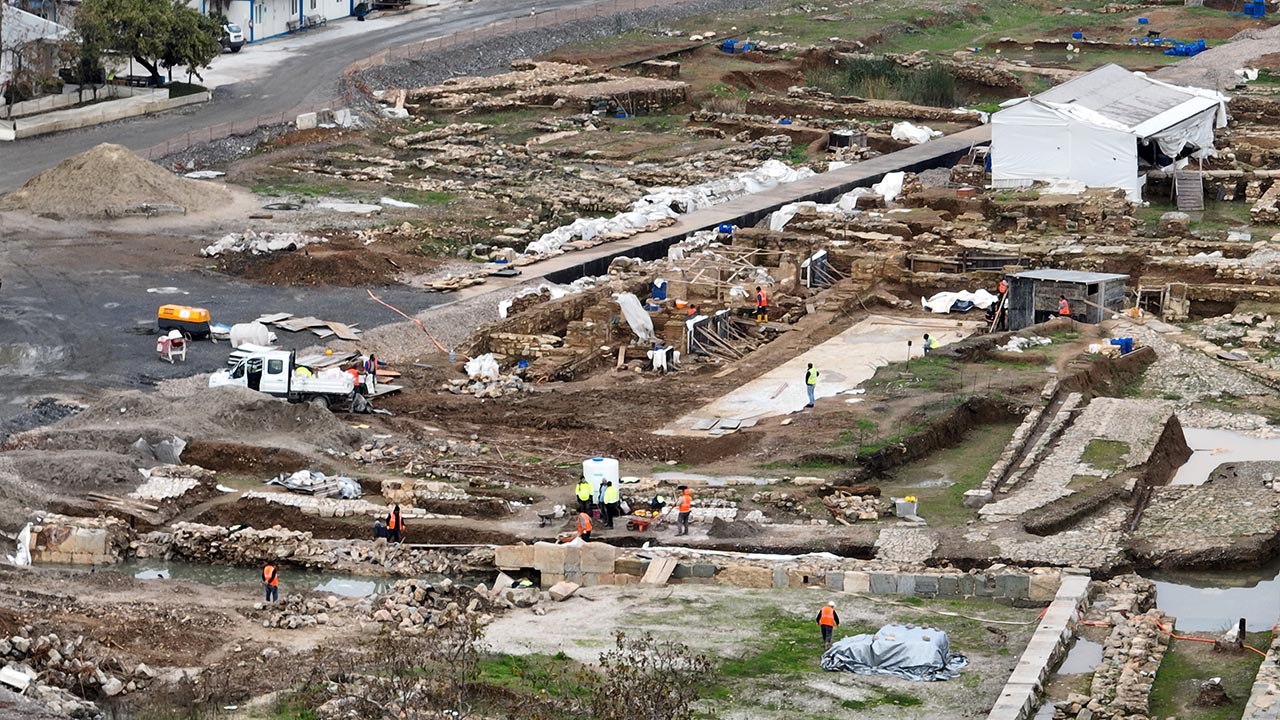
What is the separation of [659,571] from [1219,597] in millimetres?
7774

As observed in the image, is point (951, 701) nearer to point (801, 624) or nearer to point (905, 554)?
point (801, 624)

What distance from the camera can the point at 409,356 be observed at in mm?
43375

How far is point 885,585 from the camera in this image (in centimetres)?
2875

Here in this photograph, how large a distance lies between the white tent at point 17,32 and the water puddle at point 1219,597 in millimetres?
45561

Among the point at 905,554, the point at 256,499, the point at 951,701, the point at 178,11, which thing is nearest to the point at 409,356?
the point at 256,499

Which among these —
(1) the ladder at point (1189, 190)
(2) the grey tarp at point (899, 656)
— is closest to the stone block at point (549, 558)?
(2) the grey tarp at point (899, 656)

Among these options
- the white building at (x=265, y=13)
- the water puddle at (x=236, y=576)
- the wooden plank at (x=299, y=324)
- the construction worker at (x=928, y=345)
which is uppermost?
the white building at (x=265, y=13)

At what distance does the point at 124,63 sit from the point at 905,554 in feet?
149

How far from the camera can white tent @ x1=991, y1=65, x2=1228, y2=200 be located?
190 ft

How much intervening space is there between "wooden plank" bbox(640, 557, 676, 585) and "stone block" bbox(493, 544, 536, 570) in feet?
5.92

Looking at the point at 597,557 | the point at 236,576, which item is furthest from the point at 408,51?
the point at 597,557

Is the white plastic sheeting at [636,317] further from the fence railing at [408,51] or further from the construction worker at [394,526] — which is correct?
the fence railing at [408,51]

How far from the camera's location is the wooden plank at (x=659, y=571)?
97.0 ft

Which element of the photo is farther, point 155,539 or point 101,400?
point 101,400
